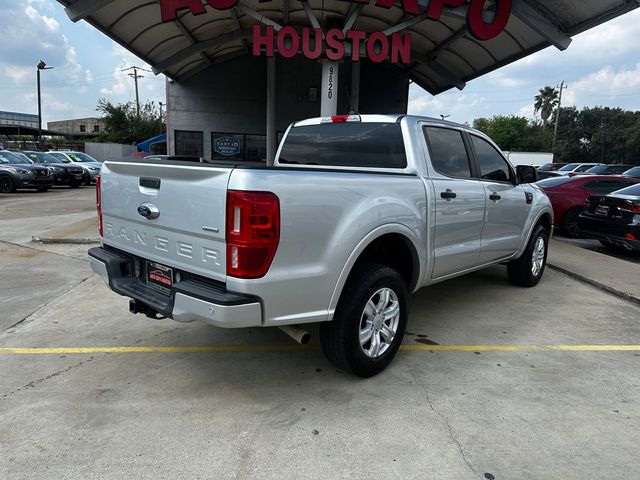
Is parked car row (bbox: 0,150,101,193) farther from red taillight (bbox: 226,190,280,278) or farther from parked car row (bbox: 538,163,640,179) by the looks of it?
red taillight (bbox: 226,190,280,278)

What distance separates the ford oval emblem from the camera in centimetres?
313

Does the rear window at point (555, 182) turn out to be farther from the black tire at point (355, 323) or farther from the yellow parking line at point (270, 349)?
the black tire at point (355, 323)

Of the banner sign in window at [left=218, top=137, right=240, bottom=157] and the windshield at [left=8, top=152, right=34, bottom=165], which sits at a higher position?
the banner sign in window at [left=218, top=137, right=240, bottom=157]

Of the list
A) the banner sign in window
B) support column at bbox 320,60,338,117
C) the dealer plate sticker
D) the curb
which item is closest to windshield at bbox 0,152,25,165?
the banner sign in window

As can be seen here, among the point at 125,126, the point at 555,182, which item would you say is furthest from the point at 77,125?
the point at 555,182

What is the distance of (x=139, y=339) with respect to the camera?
4.26 meters

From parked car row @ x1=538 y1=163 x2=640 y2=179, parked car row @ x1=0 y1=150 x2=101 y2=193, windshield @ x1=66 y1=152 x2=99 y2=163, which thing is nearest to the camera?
parked car row @ x1=538 y1=163 x2=640 y2=179

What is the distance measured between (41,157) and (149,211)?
→ 22.3 m

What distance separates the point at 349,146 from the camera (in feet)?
13.9

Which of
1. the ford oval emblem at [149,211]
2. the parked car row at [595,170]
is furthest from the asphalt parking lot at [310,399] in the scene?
the parked car row at [595,170]

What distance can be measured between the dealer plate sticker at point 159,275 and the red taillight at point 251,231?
668 mm

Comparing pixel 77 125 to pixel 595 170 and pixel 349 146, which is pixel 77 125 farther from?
pixel 349 146

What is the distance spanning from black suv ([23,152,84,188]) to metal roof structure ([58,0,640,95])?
726 cm

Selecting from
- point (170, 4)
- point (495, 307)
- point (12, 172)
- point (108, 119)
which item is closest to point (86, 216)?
point (170, 4)
